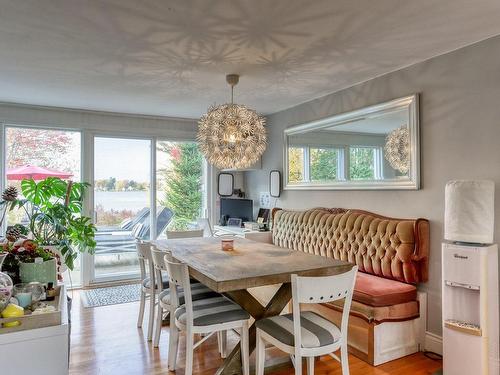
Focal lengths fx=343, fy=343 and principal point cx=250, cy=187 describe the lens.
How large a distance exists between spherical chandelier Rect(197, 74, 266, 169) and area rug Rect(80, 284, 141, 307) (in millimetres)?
2399

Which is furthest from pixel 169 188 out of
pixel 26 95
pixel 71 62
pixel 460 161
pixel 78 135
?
pixel 460 161

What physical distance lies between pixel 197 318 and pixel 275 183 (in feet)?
10.6

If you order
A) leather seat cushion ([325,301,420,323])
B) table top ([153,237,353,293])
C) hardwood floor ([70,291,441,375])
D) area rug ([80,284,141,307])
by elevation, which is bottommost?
area rug ([80,284,141,307])

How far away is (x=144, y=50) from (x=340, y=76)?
1.93 metres

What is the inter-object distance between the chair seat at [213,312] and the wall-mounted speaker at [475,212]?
164 cm

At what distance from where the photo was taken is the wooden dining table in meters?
2.17

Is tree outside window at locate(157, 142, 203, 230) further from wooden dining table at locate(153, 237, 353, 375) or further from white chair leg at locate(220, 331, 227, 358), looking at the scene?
white chair leg at locate(220, 331, 227, 358)

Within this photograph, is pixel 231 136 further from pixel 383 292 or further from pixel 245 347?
pixel 383 292

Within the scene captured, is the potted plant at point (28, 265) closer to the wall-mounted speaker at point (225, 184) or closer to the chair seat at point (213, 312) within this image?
A: the chair seat at point (213, 312)

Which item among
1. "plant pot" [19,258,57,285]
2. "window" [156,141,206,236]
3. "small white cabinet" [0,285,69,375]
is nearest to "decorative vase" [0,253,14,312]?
"small white cabinet" [0,285,69,375]

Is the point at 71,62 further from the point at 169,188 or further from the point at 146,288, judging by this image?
the point at 169,188

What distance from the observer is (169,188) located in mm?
5734

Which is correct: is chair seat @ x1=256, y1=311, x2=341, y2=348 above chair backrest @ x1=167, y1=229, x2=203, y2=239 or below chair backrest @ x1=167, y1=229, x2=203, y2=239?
below

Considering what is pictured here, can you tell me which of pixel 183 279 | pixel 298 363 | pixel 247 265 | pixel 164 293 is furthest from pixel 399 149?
pixel 164 293
